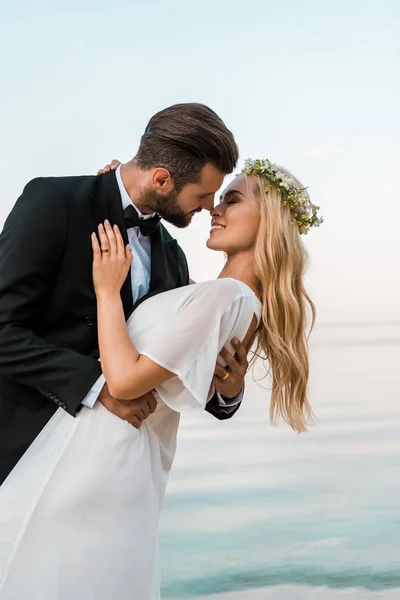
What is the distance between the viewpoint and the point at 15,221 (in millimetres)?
2629

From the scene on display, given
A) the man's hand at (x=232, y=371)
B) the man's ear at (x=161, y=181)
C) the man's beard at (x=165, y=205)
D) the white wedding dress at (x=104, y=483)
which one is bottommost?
the white wedding dress at (x=104, y=483)

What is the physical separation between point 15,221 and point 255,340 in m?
0.90

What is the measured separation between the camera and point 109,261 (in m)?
2.70

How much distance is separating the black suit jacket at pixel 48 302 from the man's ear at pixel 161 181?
0.38ft

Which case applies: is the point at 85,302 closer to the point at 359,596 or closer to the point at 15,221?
the point at 15,221

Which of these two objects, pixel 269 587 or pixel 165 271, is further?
pixel 269 587

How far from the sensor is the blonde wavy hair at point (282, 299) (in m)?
2.93

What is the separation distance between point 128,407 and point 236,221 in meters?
0.69

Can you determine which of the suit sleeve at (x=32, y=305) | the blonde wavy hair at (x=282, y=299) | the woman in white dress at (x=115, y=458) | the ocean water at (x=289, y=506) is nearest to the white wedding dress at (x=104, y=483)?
the woman in white dress at (x=115, y=458)

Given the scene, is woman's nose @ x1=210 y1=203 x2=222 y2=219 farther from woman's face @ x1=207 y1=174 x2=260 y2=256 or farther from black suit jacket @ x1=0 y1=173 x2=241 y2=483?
black suit jacket @ x1=0 y1=173 x2=241 y2=483

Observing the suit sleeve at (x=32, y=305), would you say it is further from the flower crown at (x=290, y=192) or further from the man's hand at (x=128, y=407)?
the flower crown at (x=290, y=192)

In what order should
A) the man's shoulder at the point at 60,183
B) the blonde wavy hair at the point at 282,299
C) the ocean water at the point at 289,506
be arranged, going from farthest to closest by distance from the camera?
the ocean water at the point at 289,506 → the blonde wavy hair at the point at 282,299 → the man's shoulder at the point at 60,183

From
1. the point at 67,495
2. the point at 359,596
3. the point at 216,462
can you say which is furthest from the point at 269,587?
the point at 67,495

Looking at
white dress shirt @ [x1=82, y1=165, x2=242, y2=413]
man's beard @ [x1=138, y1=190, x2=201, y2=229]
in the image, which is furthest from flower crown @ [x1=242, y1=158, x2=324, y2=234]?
white dress shirt @ [x1=82, y1=165, x2=242, y2=413]
